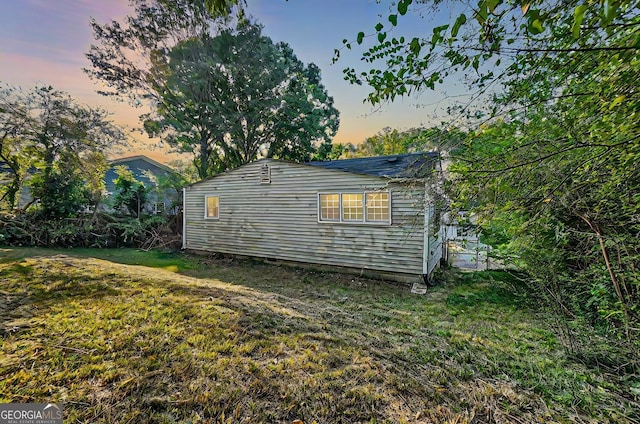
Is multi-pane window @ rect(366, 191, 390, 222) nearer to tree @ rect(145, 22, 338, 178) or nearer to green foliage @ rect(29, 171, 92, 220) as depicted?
tree @ rect(145, 22, 338, 178)

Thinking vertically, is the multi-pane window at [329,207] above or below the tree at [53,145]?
below

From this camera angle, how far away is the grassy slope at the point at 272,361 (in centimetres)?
196

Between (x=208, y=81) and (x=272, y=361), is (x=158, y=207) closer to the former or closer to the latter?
(x=208, y=81)

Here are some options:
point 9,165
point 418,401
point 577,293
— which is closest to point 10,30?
point 9,165

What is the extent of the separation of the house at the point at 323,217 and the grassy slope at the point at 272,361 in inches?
85.4

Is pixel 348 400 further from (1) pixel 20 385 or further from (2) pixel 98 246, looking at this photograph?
(2) pixel 98 246

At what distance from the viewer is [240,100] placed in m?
14.4

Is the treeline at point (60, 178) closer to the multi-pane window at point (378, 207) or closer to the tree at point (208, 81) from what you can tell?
the tree at point (208, 81)

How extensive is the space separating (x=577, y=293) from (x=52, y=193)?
15384 millimetres

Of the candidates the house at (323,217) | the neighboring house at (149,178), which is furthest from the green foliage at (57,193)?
the house at (323,217)

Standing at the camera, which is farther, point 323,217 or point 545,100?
point 323,217

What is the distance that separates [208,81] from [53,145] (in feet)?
24.7

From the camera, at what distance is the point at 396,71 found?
201 cm

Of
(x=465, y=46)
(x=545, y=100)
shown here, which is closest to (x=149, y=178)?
(x=465, y=46)
